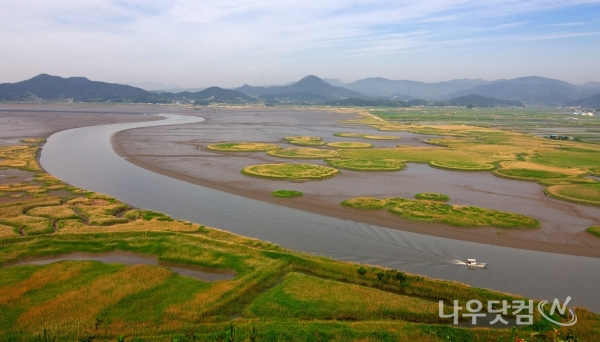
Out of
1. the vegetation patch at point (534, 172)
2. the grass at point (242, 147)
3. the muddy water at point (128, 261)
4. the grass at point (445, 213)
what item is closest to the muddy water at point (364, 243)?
the grass at point (445, 213)

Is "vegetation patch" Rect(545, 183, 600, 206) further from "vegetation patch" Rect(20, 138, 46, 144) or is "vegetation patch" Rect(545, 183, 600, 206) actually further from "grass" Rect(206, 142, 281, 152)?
"vegetation patch" Rect(20, 138, 46, 144)

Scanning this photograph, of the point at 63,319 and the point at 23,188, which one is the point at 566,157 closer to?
the point at 63,319

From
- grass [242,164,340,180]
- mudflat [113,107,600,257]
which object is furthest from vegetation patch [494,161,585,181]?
grass [242,164,340,180]

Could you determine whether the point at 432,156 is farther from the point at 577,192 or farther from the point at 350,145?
the point at 577,192

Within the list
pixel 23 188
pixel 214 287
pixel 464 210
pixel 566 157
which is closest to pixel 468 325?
pixel 214 287

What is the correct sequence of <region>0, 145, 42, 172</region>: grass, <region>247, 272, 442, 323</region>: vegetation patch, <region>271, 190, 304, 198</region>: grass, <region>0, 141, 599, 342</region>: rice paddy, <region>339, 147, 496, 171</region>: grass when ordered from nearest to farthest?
<region>0, 141, 599, 342</region>: rice paddy
<region>247, 272, 442, 323</region>: vegetation patch
<region>271, 190, 304, 198</region>: grass
<region>0, 145, 42, 172</region>: grass
<region>339, 147, 496, 171</region>: grass

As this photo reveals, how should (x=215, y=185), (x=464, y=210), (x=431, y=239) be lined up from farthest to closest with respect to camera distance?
(x=215, y=185) < (x=464, y=210) < (x=431, y=239)
